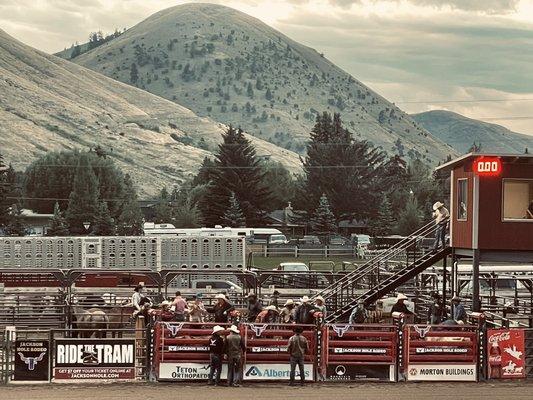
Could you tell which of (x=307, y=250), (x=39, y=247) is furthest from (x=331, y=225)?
(x=39, y=247)

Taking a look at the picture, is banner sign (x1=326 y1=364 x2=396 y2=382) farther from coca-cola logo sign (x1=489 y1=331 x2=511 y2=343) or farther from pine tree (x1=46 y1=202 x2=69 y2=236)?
pine tree (x1=46 y1=202 x2=69 y2=236)

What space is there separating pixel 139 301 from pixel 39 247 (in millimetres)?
26722

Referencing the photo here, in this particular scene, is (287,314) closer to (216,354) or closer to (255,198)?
(216,354)

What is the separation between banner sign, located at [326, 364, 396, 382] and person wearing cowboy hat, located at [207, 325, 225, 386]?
115 inches

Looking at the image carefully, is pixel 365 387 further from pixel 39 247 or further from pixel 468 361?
pixel 39 247

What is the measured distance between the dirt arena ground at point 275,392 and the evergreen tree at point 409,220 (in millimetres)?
109621

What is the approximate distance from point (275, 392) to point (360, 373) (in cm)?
291

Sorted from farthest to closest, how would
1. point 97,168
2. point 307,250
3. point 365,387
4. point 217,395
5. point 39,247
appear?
point 97,168 < point 307,250 < point 39,247 < point 365,387 < point 217,395

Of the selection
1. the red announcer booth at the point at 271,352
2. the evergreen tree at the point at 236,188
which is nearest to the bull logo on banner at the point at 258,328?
the red announcer booth at the point at 271,352

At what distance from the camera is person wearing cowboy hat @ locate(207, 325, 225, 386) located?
2895 cm

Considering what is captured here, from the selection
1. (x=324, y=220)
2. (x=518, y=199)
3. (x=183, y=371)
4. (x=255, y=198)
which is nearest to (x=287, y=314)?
(x=183, y=371)

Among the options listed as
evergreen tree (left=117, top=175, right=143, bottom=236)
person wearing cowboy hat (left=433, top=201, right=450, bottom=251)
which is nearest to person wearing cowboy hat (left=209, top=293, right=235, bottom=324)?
person wearing cowboy hat (left=433, top=201, right=450, bottom=251)

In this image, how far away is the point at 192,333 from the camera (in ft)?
96.7

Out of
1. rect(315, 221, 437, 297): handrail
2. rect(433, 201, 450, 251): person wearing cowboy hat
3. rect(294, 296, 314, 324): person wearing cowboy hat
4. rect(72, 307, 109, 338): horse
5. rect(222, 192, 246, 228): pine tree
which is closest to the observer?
rect(294, 296, 314, 324): person wearing cowboy hat
